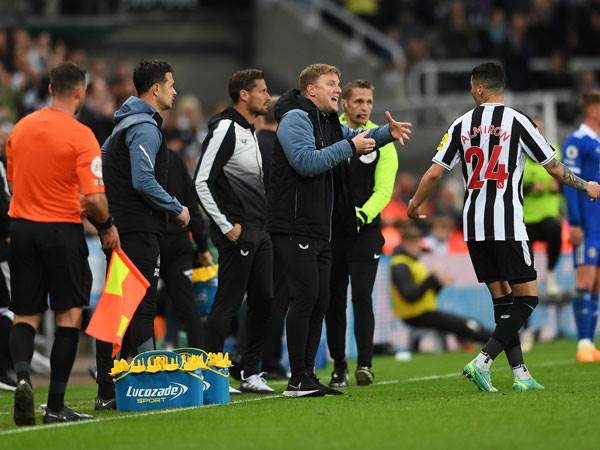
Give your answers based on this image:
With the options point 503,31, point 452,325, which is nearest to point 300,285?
point 452,325

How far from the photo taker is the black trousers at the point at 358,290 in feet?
36.8

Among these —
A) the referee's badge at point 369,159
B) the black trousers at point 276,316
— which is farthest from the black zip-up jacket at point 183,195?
the referee's badge at point 369,159

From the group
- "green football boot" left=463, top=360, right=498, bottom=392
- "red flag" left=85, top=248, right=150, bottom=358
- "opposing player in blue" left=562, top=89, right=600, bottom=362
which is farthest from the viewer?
"opposing player in blue" left=562, top=89, right=600, bottom=362

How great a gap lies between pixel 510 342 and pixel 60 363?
3272mm

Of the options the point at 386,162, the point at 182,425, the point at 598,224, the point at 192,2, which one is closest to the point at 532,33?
the point at 192,2

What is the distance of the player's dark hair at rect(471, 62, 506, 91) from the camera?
401 inches

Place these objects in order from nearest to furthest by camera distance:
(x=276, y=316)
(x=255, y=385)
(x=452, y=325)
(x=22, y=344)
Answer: (x=22, y=344), (x=255, y=385), (x=276, y=316), (x=452, y=325)

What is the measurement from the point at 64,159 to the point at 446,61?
1737 cm

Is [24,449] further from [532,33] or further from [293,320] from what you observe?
[532,33]

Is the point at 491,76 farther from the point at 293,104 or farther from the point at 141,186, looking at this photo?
the point at 141,186

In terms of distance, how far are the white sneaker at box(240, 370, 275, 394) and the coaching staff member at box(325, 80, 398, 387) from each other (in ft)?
2.10

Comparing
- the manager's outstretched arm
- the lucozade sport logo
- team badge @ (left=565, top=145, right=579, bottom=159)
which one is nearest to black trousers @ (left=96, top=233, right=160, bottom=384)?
the lucozade sport logo

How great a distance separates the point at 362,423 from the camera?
852 centimetres

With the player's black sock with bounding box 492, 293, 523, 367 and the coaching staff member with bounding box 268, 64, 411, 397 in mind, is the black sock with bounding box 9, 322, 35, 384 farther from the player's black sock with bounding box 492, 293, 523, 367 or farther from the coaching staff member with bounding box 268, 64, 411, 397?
the player's black sock with bounding box 492, 293, 523, 367
